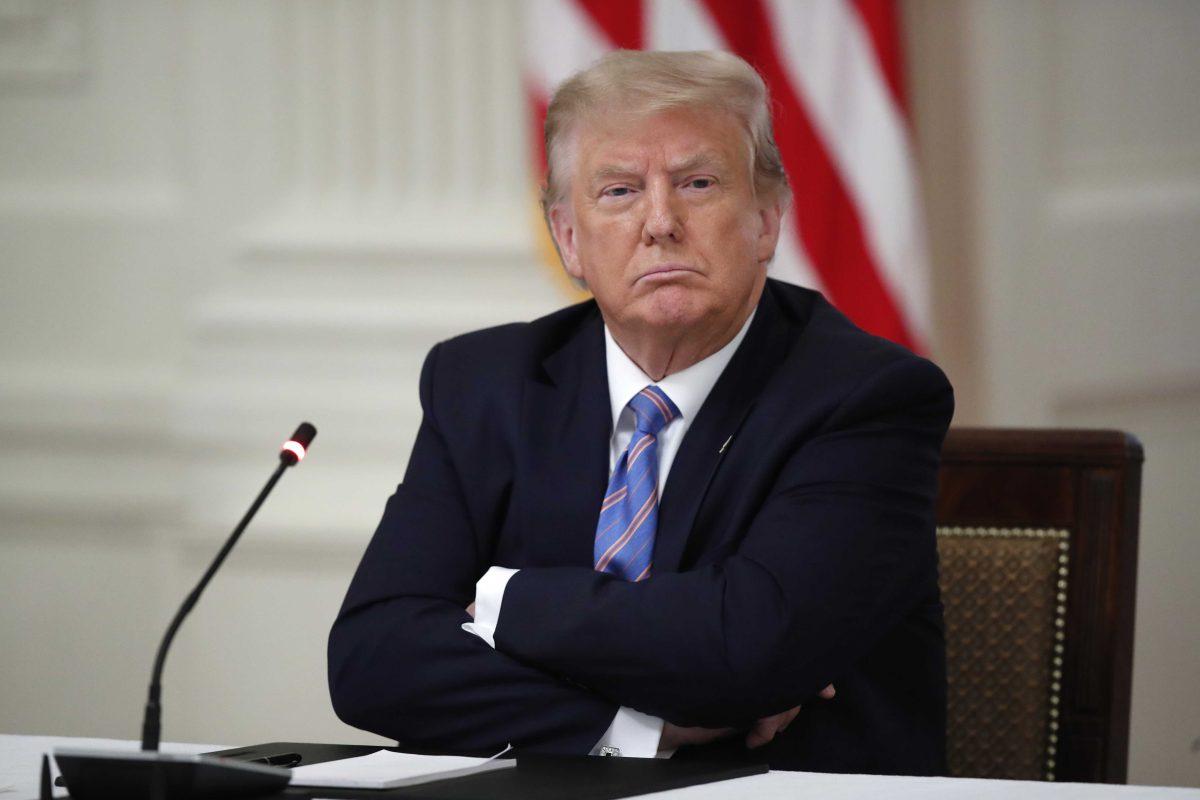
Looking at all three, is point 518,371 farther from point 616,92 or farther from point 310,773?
point 310,773

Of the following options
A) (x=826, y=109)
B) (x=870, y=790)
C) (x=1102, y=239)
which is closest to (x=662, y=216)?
(x=870, y=790)

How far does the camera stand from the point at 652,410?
206cm

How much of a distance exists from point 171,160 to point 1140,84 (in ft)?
7.76

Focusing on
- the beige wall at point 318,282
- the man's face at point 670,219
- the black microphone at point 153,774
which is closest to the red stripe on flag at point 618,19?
the beige wall at point 318,282

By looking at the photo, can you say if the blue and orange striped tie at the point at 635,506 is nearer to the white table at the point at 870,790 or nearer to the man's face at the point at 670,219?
the man's face at the point at 670,219

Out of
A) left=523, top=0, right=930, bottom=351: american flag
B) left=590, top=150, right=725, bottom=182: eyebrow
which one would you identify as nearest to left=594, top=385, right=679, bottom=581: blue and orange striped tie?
left=590, top=150, right=725, bottom=182: eyebrow

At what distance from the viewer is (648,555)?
1952 millimetres

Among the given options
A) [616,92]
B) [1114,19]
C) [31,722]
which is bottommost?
[31,722]

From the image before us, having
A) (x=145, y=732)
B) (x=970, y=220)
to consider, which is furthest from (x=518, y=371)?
(x=970, y=220)

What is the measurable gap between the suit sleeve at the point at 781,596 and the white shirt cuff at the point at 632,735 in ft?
0.14

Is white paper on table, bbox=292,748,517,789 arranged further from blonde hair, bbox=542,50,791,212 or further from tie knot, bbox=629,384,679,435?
blonde hair, bbox=542,50,791,212

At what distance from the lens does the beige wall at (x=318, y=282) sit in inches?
121

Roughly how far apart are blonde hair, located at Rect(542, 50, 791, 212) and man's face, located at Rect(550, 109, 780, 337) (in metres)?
0.02

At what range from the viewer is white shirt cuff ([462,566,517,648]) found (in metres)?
1.84
